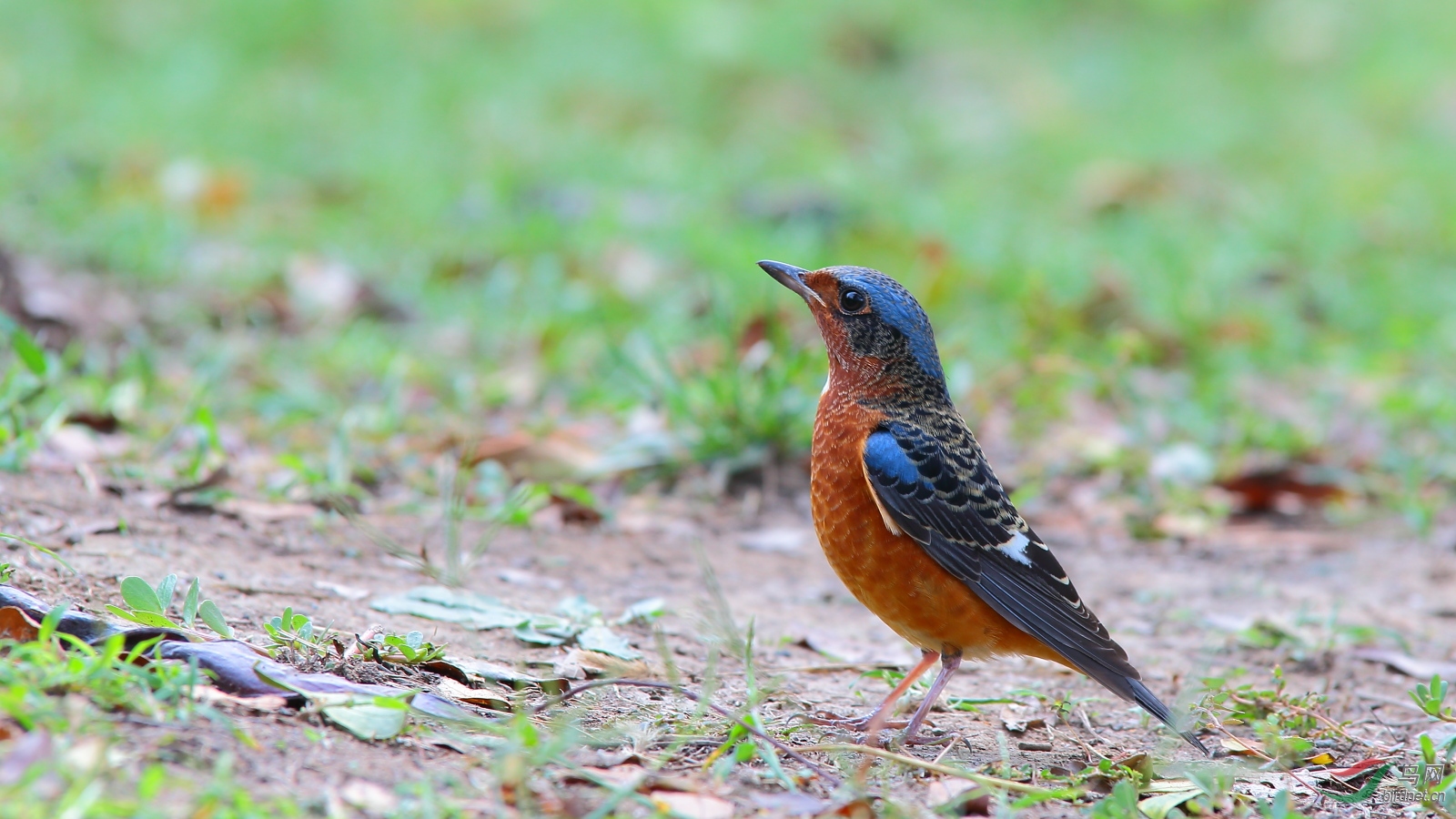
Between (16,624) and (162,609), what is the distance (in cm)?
36

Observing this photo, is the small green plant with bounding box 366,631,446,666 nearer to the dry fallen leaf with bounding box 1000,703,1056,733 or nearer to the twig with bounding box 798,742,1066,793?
the twig with bounding box 798,742,1066,793

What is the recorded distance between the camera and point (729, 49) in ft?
44.9

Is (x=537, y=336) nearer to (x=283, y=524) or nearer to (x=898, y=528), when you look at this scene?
(x=283, y=524)

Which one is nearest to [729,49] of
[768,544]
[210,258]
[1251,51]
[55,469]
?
[1251,51]

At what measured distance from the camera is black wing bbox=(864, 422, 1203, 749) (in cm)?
364

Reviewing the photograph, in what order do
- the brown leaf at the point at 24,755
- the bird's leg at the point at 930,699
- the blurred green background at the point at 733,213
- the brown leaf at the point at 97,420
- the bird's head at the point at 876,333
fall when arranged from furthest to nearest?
1. the blurred green background at the point at 733,213
2. the brown leaf at the point at 97,420
3. the bird's head at the point at 876,333
4. the bird's leg at the point at 930,699
5. the brown leaf at the point at 24,755

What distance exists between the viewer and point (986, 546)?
3.88 m

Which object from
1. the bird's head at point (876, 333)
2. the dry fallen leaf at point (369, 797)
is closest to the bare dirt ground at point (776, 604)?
the dry fallen leaf at point (369, 797)

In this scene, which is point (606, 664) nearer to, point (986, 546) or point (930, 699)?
point (930, 699)

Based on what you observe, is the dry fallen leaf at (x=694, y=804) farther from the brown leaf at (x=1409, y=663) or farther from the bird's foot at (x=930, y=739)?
the brown leaf at (x=1409, y=663)

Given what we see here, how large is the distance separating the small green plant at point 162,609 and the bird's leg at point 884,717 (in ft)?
4.98

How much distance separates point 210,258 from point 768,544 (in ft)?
14.2

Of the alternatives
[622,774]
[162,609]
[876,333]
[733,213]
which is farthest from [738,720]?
[733,213]

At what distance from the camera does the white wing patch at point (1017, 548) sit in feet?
12.8
